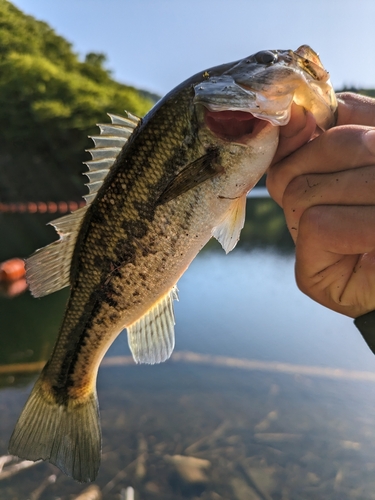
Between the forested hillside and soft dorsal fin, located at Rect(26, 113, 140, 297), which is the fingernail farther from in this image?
the forested hillside

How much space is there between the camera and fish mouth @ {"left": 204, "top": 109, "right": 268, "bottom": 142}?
1.48m

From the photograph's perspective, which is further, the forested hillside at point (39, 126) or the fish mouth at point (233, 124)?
the forested hillside at point (39, 126)

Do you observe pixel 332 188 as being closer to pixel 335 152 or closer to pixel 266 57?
pixel 335 152

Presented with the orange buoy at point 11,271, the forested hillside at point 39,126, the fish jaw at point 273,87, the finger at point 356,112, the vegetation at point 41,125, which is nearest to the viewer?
the fish jaw at point 273,87

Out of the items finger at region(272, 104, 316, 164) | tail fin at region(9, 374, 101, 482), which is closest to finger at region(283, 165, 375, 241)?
finger at region(272, 104, 316, 164)

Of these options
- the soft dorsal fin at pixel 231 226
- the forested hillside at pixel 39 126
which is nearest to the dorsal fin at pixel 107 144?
the soft dorsal fin at pixel 231 226

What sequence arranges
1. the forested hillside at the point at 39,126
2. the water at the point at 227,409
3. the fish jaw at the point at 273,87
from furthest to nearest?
the forested hillside at the point at 39,126 < the water at the point at 227,409 < the fish jaw at the point at 273,87

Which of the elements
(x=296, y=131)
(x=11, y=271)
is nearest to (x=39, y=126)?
(x=11, y=271)

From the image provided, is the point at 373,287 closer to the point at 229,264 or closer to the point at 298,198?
the point at 298,198

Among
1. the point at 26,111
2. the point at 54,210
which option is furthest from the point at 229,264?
the point at 26,111

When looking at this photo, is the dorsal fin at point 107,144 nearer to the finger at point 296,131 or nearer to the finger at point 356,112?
the finger at point 296,131

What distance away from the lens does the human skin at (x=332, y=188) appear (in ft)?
4.71

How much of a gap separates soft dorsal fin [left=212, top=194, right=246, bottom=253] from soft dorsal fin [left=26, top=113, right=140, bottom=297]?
1.77ft

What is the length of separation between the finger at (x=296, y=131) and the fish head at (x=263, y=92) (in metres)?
0.03
